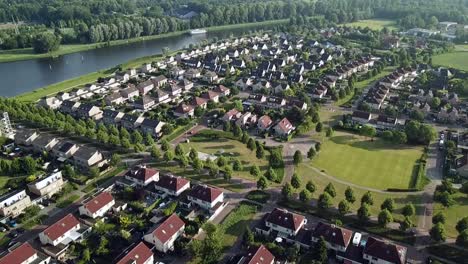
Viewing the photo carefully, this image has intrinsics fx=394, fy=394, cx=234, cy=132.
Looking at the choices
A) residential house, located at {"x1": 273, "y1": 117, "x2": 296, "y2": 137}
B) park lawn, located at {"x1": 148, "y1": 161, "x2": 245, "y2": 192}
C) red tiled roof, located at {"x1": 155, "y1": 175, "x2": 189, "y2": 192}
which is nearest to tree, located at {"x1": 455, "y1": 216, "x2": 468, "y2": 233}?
park lawn, located at {"x1": 148, "y1": 161, "x2": 245, "y2": 192}

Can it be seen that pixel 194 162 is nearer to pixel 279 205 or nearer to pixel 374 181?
pixel 279 205

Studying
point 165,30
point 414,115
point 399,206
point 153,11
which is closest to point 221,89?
point 414,115

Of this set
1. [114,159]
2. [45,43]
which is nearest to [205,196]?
Result: [114,159]

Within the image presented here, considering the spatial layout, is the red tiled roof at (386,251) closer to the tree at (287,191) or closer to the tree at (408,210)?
the tree at (408,210)

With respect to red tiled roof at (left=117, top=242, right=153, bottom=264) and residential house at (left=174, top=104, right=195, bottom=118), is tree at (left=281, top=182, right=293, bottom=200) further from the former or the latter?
residential house at (left=174, top=104, right=195, bottom=118)

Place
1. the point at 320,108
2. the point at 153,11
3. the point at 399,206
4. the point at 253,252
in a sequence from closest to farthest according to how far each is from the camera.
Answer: the point at 253,252
the point at 399,206
the point at 320,108
the point at 153,11

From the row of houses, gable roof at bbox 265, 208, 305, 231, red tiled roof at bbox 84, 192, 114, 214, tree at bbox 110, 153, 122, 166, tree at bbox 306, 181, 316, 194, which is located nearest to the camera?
the row of houses
